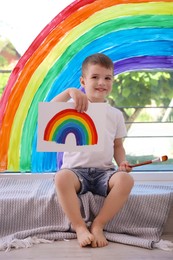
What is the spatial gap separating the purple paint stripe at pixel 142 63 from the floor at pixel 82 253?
2.69ft

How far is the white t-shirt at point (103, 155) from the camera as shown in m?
1.68

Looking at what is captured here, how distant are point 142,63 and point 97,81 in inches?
13.9

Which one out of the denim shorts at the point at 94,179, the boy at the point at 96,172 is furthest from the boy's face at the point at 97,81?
the denim shorts at the point at 94,179

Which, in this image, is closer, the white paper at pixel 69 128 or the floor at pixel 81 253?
the floor at pixel 81 253

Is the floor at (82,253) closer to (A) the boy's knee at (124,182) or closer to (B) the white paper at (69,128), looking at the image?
(A) the boy's knee at (124,182)

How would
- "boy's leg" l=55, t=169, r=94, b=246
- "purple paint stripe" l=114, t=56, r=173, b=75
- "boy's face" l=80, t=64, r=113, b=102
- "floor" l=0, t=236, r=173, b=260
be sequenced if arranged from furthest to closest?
1. "purple paint stripe" l=114, t=56, r=173, b=75
2. "boy's face" l=80, t=64, r=113, b=102
3. "boy's leg" l=55, t=169, r=94, b=246
4. "floor" l=0, t=236, r=173, b=260

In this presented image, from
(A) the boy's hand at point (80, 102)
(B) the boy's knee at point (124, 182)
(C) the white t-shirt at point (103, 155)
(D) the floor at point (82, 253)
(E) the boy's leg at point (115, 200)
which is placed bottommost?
(D) the floor at point (82, 253)

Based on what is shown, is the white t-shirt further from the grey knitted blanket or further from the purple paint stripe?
the purple paint stripe

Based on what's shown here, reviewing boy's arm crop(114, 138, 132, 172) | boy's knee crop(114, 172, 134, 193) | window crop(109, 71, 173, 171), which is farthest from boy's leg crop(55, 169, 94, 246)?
window crop(109, 71, 173, 171)

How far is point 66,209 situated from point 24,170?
1.73ft

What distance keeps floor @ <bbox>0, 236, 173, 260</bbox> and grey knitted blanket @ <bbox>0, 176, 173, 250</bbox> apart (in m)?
0.08

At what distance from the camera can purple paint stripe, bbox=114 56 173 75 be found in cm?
198

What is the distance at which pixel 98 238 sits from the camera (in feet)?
4.73

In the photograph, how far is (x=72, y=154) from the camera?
5.61 ft
